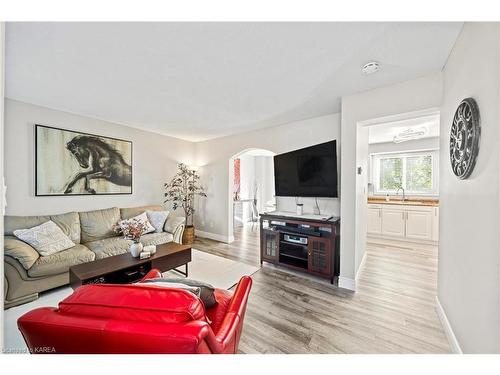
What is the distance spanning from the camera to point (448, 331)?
162cm

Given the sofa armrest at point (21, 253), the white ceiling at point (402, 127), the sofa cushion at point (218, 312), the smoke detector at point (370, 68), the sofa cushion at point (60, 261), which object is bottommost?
the sofa cushion at point (60, 261)

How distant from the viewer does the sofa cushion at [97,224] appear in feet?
9.91

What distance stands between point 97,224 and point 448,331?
428 cm

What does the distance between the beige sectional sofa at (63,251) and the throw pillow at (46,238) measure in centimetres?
6

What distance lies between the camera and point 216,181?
471cm

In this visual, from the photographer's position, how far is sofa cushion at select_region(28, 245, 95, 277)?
6.95ft

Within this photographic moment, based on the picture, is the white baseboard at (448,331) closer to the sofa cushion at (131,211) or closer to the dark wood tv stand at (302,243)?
the dark wood tv stand at (302,243)

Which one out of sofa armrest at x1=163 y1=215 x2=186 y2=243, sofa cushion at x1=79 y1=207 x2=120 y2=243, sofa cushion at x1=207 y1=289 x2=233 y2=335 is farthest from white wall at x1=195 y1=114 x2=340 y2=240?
sofa cushion at x1=207 y1=289 x2=233 y2=335

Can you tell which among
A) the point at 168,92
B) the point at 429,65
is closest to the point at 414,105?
the point at 429,65

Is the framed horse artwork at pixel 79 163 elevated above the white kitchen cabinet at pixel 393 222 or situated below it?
above

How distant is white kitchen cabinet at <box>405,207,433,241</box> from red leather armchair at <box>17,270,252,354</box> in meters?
5.06

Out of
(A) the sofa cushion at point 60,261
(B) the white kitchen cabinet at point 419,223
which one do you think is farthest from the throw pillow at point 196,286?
(B) the white kitchen cabinet at point 419,223

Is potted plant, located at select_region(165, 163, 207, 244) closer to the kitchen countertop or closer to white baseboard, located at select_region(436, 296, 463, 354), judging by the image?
white baseboard, located at select_region(436, 296, 463, 354)

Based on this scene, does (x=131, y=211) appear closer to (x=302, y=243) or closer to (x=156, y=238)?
(x=156, y=238)
